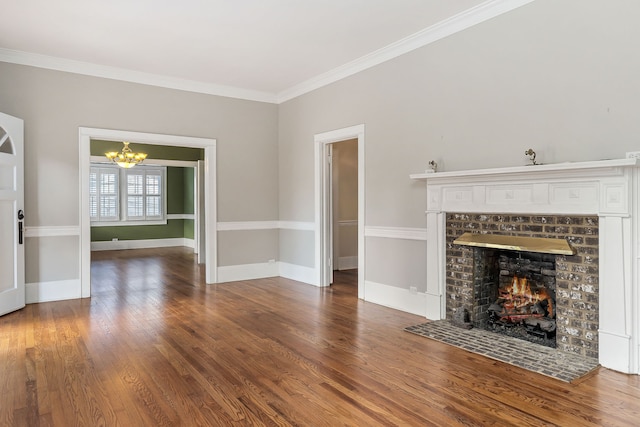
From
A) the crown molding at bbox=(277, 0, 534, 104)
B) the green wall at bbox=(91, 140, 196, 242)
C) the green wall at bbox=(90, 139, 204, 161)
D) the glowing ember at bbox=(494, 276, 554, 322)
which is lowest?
the glowing ember at bbox=(494, 276, 554, 322)

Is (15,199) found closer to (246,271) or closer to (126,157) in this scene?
(246,271)

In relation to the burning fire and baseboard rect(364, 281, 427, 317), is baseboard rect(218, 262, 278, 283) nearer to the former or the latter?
baseboard rect(364, 281, 427, 317)

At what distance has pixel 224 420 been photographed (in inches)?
91.4

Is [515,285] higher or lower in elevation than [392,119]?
lower

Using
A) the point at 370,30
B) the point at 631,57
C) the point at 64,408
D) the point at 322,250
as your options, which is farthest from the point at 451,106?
the point at 64,408

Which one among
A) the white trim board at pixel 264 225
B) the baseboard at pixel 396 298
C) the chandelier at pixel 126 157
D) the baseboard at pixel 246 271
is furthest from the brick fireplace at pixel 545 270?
the chandelier at pixel 126 157

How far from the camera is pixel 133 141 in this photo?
584 centimetres

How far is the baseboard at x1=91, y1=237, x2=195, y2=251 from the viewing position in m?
11.1

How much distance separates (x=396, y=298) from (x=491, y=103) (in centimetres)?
229

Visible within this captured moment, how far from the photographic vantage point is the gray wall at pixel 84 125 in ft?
16.8

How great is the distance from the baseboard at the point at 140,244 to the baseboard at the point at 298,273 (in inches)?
224

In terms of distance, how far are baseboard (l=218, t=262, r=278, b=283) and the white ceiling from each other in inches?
110

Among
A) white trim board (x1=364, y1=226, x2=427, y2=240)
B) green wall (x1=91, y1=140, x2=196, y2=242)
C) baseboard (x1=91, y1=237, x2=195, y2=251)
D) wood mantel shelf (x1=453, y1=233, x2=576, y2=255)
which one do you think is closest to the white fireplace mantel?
wood mantel shelf (x1=453, y1=233, x2=576, y2=255)

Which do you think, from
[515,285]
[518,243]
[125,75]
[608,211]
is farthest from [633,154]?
[125,75]
